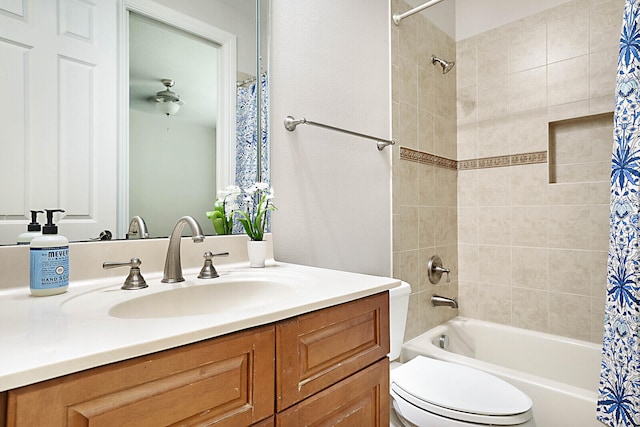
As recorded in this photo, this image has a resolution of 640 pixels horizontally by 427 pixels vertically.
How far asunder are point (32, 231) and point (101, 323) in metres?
0.44

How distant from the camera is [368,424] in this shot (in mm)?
884

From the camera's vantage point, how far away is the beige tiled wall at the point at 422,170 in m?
1.97

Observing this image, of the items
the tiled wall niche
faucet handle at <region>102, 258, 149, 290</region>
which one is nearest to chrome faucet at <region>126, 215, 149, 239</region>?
faucet handle at <region>102, 258, 149, 290</region>

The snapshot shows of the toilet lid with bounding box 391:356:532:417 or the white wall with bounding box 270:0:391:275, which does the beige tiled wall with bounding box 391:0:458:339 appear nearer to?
the white wall with bounding box 270:0:391:275

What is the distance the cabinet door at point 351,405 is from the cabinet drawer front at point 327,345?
0.02 meters

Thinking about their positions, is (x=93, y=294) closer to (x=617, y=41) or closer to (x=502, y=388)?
(x=502, y=388)

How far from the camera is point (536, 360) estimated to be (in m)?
2.03

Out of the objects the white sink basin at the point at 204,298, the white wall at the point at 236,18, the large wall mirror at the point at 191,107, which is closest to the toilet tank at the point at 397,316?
the white sink basin at the point at 204,298

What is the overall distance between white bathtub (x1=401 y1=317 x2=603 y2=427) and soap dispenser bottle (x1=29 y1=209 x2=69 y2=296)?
63.6 inches

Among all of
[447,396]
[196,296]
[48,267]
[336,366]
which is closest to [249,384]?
[336,366]

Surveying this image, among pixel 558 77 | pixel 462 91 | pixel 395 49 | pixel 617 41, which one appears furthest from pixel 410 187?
pixel 617 41

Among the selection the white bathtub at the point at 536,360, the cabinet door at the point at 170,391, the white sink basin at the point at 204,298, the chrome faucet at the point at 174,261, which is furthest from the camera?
the white bathtub at the point at 536,360

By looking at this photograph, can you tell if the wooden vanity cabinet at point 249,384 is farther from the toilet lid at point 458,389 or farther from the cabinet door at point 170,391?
the toilet lid at point 458,389

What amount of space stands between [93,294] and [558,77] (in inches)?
98.2
